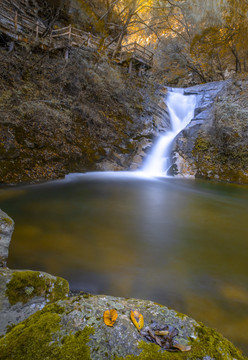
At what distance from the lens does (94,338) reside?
92cm

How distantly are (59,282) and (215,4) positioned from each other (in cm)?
2179

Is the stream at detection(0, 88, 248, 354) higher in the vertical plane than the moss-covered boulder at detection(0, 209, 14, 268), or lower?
lower

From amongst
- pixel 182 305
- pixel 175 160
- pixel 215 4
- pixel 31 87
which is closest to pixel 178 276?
pixel 182 305

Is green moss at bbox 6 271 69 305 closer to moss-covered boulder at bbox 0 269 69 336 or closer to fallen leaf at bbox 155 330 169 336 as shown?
moss-covered boulder at bbox 0 269 69 336

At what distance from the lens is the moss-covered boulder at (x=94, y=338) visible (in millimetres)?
843

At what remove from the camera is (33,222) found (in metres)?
3.82

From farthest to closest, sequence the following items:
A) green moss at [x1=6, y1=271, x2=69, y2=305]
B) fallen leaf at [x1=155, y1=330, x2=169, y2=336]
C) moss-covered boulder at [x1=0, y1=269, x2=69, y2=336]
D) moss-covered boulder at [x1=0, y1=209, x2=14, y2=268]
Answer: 1. moss-covered boulder at [x1=0, y1=209, x2=14, y2=268]
2. green moss at [x1=6, y1=271, x2=69, y2=305]
3. moss-covered boulder at [x1=0, y1=269, x2=69, y2=336]
4. fallen leaf at [x1=155, y1=330, x2=169, y2=336]

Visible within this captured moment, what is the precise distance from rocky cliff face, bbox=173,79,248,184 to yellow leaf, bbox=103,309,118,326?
9.93 metres

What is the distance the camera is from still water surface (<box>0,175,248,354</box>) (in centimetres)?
216

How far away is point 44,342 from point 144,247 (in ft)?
8.12

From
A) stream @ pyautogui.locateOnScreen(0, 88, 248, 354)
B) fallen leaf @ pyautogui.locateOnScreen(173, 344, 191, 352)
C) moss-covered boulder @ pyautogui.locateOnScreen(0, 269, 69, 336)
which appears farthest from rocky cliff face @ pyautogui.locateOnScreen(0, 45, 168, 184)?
fallen leaf @ pyautogui.locateOnScreen(173, 344, 191, 352)

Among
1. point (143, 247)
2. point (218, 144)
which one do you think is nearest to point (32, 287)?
point (143, 247)

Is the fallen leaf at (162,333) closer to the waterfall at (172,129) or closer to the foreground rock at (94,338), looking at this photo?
the foreground rock at (94,338)

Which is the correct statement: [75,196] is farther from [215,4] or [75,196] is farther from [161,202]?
[215,4]
